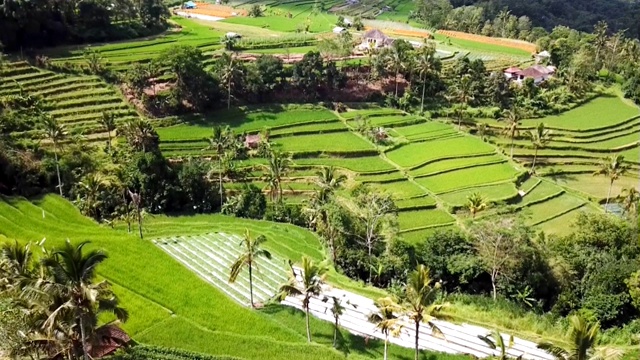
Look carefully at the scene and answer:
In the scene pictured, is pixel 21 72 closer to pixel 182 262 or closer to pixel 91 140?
pixel 91 140

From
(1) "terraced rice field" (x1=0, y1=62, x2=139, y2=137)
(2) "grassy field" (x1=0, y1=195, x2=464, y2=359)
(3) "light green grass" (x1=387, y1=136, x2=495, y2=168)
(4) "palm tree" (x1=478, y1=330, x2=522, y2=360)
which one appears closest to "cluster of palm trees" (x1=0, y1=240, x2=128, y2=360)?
(2) "grassy field" (x1=0, y1=195, x2=464, y2=359)

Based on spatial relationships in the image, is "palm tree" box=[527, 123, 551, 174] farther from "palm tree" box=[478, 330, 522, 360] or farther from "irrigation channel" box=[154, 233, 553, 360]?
"palm tree" box=[478, 330, 522, 360]

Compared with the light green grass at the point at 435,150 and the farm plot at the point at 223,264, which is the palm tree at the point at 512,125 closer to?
the light green grass at the point at 435,150

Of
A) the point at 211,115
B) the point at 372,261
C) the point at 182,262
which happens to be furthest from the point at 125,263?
the point at 211,115

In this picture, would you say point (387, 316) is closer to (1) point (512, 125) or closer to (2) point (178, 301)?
(2) point (178, 301)

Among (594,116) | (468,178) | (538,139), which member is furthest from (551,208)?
(594,116)
